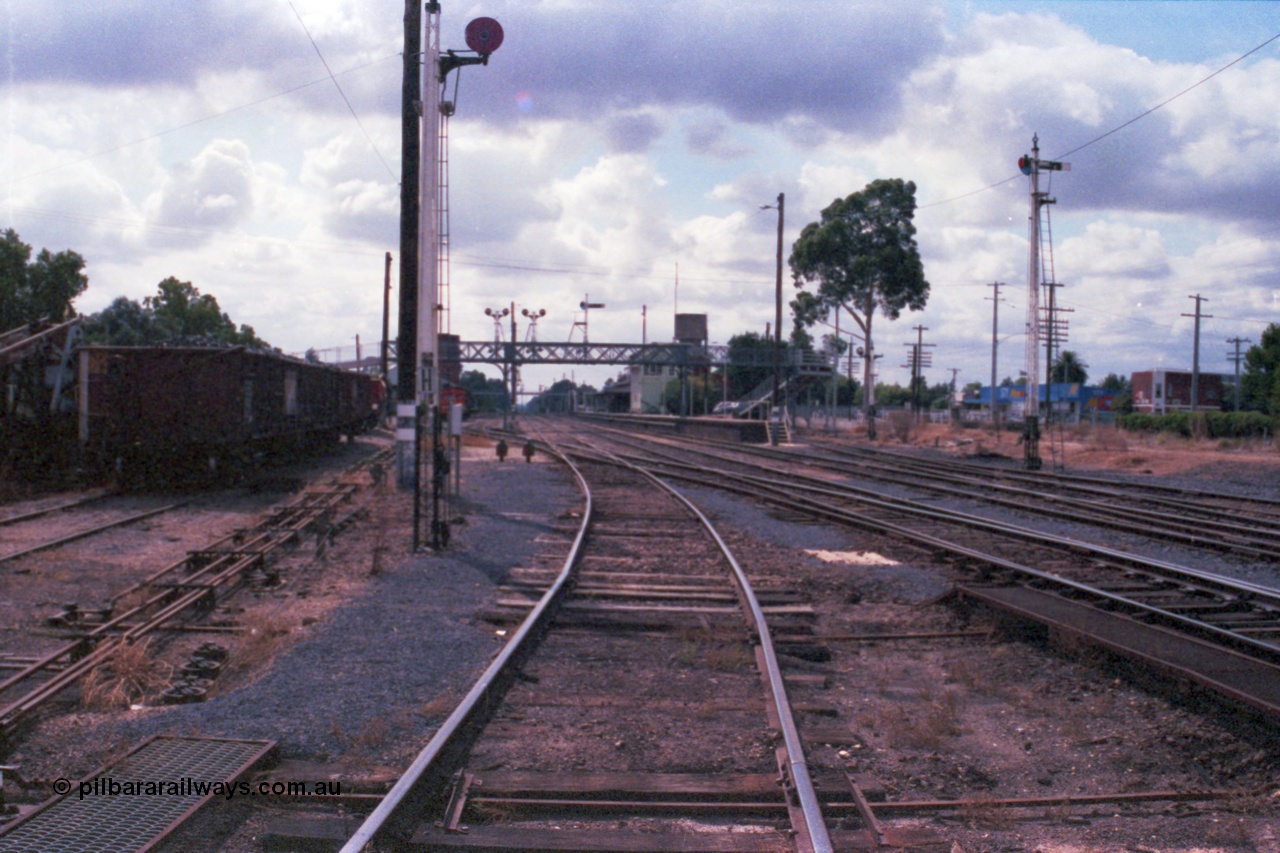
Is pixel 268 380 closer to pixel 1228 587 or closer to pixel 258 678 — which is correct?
pixel 258 678

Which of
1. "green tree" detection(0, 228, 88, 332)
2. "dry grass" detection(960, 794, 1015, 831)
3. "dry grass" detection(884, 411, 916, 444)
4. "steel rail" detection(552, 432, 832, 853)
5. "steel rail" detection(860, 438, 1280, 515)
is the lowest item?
"dry grass" detection(960, 794, 1015, 831)

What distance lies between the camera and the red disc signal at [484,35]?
14297 mm

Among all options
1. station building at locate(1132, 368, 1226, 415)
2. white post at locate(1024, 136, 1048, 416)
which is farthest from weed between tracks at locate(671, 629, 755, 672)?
station building at locate(1132, 368, 1226, 415)

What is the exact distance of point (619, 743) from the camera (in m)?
5.50

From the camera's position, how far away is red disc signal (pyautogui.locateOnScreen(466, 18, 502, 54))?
14297mm

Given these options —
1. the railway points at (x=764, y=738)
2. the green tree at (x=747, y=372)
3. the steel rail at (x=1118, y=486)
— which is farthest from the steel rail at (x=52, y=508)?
the green tree at (x=747, y=372)

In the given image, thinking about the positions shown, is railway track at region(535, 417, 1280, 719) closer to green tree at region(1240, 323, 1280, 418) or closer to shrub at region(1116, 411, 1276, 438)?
shrub at region(1116, 411, 1276, 438)

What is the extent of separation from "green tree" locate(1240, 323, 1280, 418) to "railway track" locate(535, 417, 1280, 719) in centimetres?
5367

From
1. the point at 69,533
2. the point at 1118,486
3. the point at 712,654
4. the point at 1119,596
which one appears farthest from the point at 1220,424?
the point at 712,654

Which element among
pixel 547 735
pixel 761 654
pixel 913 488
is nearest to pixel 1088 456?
pixel 913 488

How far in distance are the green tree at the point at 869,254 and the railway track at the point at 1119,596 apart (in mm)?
37376

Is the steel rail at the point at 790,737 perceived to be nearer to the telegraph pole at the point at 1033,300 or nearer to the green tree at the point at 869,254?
the telegraph pole at the point at 1033,300

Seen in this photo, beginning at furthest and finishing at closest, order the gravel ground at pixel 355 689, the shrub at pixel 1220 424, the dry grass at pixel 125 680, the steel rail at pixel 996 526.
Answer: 1. the shrub at pixel 1220 424
2. the steel rail at pixel 996 526
3. the dry grass at pixel 125 680
4. the gravel ground at pixel 355 689

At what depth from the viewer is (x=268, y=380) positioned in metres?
22.8
